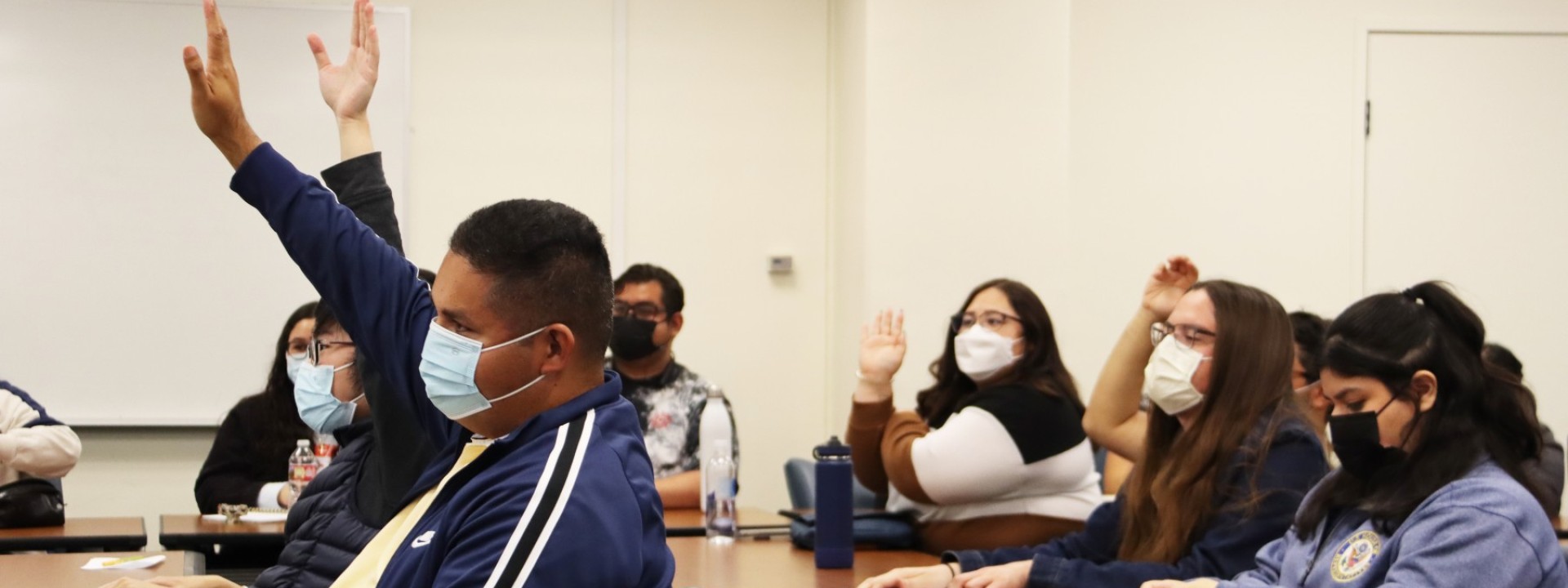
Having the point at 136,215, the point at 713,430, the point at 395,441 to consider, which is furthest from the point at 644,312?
→ the point at 395,441

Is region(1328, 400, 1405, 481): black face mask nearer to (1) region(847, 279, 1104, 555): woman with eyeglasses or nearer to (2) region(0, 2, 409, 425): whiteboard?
(1) region(847, 279, 1104, 555): woman with eyeglasses

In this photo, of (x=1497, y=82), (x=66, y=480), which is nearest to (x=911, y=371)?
(x=1497, y=82)

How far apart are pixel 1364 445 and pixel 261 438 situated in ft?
9.68

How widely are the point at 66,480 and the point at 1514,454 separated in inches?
180

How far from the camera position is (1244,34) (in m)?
5.61

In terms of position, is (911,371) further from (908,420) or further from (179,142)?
(179,142)

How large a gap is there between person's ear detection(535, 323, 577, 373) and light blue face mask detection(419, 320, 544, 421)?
0.01m

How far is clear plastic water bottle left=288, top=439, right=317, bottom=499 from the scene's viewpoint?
3639mm

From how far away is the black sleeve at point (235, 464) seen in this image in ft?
13.1

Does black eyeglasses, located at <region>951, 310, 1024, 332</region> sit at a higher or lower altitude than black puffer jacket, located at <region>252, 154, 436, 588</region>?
higher

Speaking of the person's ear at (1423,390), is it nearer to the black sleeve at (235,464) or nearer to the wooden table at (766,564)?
the wooden table at (766,564)

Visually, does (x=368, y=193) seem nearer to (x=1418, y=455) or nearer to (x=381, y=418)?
(x=381, y=418)

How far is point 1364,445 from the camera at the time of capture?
2309 mm

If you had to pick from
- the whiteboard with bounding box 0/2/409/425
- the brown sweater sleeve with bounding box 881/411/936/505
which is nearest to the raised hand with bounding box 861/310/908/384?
the brown sweater sleeve with bounding box 881/411/936/505
